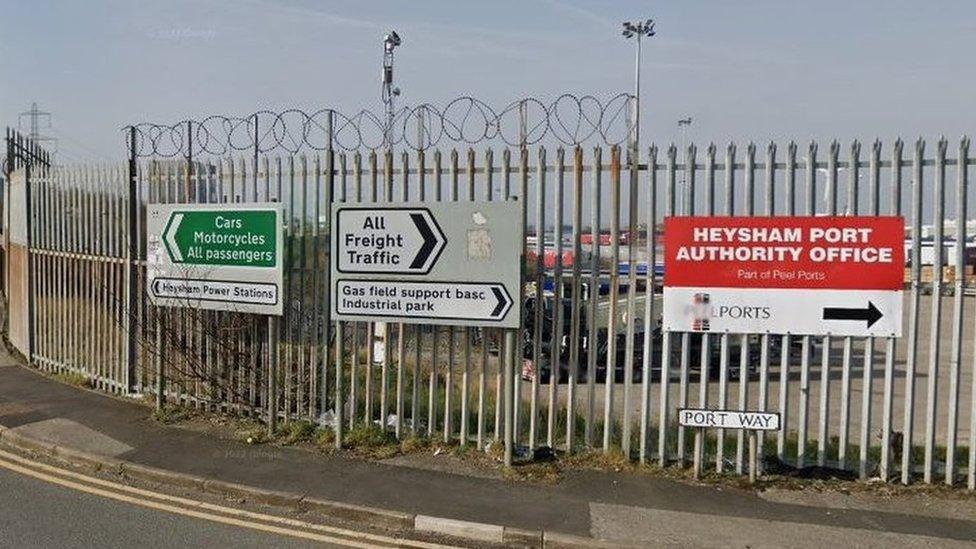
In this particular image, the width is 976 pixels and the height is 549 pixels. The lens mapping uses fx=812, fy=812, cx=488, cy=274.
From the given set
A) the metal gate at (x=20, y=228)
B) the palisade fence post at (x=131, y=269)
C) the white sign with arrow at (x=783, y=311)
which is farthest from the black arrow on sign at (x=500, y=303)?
the metal gate at (x=20, y=228)

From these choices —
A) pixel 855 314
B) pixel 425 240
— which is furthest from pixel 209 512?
pixel 855 314

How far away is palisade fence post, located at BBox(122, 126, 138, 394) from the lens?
9.43 meters

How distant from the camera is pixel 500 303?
6938mm

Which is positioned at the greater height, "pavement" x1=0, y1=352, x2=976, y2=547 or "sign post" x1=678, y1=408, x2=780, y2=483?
"sign post" x1=678, y1=408, x2=780, y2=483

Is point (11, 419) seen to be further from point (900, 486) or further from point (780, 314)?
point (900, 486)

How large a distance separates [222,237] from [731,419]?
5.18 metres

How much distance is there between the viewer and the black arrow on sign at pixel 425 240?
7148 mm

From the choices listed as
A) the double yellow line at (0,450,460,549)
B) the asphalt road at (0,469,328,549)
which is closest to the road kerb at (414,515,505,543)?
the double yellow line at (0,450,460,549)

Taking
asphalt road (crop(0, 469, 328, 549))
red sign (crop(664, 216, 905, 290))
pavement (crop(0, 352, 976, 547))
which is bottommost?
asphalt road (crop(0, 469, 328, 549))

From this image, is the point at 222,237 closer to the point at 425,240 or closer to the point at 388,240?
the point at 388,240

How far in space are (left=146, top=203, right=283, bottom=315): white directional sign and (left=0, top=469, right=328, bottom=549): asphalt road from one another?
2414mm

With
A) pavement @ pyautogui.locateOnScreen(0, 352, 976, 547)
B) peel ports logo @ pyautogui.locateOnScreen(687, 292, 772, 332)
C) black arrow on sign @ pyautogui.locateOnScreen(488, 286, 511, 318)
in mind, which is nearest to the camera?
pavement @ pyautogui.locateOnScreen(0, 352, 976, 547)

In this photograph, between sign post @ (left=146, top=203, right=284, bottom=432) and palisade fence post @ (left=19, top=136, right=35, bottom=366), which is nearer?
sign post @ (left=146, top=203, right=284, bottom=432)

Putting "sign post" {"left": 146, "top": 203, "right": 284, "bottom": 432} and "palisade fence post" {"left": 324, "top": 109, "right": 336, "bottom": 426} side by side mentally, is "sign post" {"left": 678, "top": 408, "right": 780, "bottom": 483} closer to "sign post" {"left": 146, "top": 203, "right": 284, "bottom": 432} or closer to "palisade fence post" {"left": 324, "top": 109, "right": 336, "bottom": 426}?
"palisade fence post" {"left": 324, "top": 109, "right": 336, "bottom": 426}
